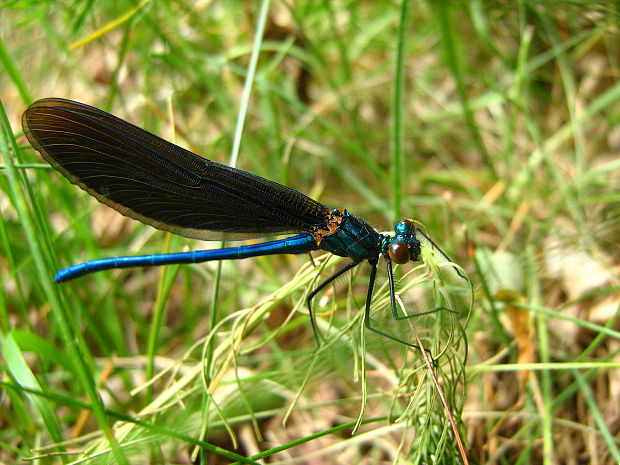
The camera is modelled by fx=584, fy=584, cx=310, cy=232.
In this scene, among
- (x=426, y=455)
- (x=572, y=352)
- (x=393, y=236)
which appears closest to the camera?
(x=426, y=455)

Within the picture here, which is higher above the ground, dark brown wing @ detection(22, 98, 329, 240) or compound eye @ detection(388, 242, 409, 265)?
dark brown wing @ detection(22, 98, 329, 240)

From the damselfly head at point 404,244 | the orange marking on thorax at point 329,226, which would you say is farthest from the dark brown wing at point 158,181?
the damselfly head at point 404,244

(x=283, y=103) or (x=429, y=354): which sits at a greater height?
(x=283, y=103)

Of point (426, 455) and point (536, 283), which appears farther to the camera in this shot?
point (536, 283)

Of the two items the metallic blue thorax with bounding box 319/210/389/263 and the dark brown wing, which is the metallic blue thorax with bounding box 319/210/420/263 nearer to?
the metallic blue thorax with bounding box 319/210/389/263

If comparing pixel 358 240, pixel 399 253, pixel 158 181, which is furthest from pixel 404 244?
pixel 158 181

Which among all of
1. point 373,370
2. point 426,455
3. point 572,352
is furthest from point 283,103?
point 426,455

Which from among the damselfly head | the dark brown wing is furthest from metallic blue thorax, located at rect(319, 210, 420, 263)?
the dark brown wing

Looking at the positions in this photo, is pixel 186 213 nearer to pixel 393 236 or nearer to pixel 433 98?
pixel 393 236

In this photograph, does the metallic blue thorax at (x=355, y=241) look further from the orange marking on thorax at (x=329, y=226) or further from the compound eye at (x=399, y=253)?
the compound eye at (x=399, y=253)

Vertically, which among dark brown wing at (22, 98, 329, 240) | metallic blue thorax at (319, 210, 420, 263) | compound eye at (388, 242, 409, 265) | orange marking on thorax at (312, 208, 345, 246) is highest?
dark brown wing at (22, 98, 329, 240)

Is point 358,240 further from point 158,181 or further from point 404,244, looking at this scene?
point 158,181
